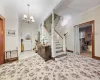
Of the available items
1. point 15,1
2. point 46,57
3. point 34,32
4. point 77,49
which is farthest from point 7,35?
point 77,49

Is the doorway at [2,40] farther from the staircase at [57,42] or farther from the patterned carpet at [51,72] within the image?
the staircase at [57,42]

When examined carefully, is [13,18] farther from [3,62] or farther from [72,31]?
[72,31]

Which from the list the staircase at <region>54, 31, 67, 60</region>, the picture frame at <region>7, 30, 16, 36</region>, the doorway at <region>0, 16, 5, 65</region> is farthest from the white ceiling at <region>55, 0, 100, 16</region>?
the doorway at <region>0, 16, 5, 65</region>

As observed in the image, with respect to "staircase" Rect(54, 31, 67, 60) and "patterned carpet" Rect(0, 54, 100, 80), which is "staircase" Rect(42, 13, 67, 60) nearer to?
"staircase" Rect(54, 31, 67, 60)

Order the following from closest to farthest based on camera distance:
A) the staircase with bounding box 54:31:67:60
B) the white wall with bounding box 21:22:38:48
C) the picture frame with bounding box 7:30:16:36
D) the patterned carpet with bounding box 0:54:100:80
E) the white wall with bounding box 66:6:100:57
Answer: the patterned carpet with bounding box 0:54:100:80 → the picture frame with bounding box 7:30:16:36 → the white wall with bounding box 66:6:100:57 → the staircase with bounding box 54:31:67:60 → the white wall with bounding box 21:22:38:48

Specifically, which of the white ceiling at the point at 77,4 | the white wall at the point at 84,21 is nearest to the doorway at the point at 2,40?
the white ceiling at the point at 77,4

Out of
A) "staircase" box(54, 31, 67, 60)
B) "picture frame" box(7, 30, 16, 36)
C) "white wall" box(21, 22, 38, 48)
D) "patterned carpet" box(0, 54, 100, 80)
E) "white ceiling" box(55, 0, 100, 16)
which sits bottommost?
"patterned carpet" box(0, 54, 100, 80)

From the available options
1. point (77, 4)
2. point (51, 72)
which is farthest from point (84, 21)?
point (51, 72)

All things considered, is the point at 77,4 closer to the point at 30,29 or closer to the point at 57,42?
the point at 57,42

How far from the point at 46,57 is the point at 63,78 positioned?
1846mm

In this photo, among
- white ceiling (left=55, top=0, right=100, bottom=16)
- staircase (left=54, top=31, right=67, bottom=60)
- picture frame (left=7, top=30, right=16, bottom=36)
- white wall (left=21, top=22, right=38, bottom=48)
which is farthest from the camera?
white wall (left=21, top=22, right=38, bottom=48)

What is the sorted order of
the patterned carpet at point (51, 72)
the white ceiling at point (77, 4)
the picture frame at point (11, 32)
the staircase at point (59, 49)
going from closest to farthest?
the patterned carpet at point (51, 72) → the white ceiling at point (77, 4) → the picture frame at point (11, 32) → the staircase at point (59, 49)

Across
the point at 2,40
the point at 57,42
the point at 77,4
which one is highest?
the point at 77,4

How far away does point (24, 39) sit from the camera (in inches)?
279
